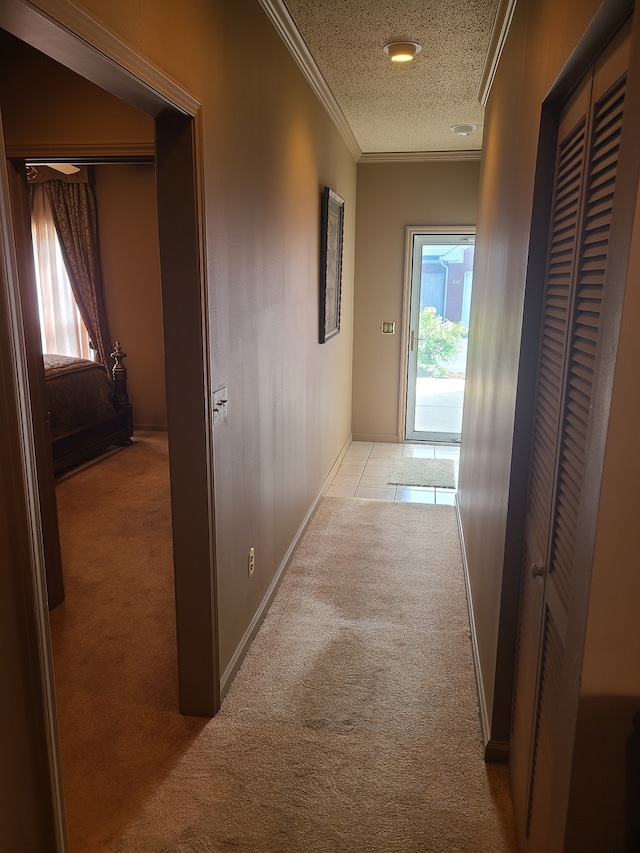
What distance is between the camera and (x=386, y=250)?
18.9 feet

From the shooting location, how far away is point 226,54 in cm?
208

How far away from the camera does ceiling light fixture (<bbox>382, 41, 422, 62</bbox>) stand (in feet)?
9.69

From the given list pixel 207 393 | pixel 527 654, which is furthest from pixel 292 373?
pixel 527 654

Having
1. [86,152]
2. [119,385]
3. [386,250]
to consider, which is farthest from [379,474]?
[86,152]

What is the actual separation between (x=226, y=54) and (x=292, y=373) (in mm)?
1596

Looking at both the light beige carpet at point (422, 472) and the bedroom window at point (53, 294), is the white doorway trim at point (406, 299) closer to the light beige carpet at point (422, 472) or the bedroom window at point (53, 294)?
the light beige carpet at point (422, 472)

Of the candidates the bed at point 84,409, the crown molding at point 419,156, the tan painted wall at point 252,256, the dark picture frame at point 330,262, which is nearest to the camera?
the tan painted wall at point 252,256

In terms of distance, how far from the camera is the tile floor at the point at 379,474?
15.1ft

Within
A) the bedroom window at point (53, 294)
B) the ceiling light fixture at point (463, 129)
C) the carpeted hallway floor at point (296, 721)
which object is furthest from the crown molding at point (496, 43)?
the bedroom window at point (53, 294)

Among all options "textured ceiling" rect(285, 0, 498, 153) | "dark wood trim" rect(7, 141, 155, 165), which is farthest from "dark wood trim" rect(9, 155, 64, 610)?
"textured ceiling" rect(285, 0, 498, 153)

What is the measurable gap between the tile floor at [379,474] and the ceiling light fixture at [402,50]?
9.15ft

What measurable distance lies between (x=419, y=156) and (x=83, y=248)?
11.3ft

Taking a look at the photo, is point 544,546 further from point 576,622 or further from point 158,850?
point 158,850

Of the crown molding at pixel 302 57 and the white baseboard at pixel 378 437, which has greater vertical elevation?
the crown molding at pixel 302 57
